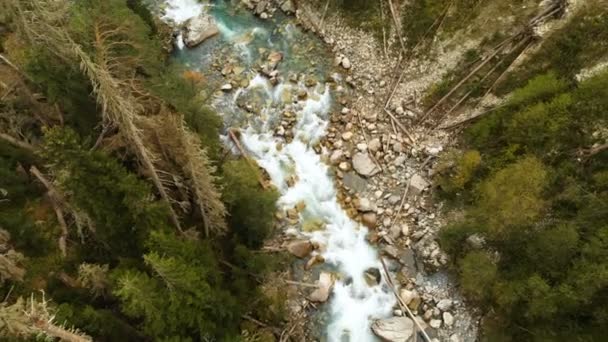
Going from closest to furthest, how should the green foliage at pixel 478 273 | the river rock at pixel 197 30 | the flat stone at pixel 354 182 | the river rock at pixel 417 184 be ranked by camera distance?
1. the green foliage at pixel 478 273
2. the river rock at pixel 417 184
3. the flat stone at pixel 354 182
4. the river rock at pixel 197 30

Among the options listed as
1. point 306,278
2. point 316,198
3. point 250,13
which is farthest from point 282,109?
point 306,278

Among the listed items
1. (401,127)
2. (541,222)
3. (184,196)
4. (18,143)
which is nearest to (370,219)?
(401,127)

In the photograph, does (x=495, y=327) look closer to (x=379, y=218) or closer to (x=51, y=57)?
(x=379, y=218)

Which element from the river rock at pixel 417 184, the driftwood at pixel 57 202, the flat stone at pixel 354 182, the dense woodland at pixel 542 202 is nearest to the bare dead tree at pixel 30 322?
the driftwood at pixel 57 202

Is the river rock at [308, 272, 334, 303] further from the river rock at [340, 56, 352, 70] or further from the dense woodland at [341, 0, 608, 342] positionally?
the river rock at [340, 56, 352, 70]

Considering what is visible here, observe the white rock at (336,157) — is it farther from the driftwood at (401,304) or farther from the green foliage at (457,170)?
the driftwood at (401,304)
